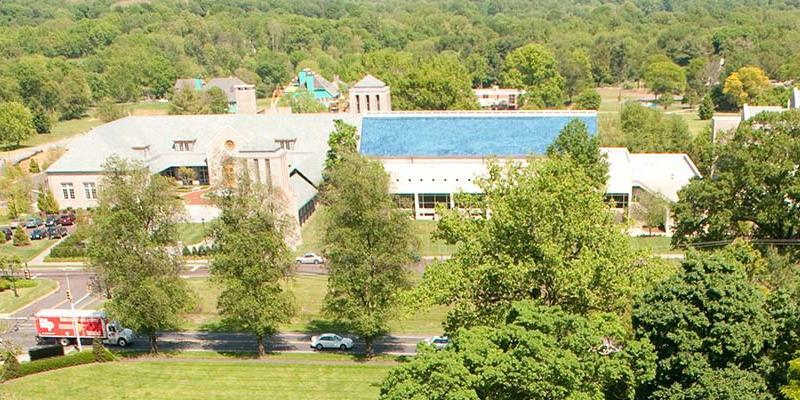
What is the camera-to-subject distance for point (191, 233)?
250ft

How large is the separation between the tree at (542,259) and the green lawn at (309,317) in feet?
49.5

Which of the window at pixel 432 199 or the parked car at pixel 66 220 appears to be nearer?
the window at pixel 432 199

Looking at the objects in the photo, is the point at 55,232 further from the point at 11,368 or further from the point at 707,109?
the point at 707,109

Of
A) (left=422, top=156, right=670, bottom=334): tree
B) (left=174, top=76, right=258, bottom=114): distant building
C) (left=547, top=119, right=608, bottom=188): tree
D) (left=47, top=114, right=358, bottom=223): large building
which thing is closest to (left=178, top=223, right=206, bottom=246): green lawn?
(left=47, top=114, right=358, bottom=223): large building

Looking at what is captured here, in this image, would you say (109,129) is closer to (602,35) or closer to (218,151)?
(218,151)

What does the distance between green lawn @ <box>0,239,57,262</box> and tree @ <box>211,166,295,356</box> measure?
35.7 meters

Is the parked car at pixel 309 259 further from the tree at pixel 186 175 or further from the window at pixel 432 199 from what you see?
the tree at pixel 186 175

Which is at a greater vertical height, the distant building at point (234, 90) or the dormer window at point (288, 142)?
the distant building at point (234, 90)

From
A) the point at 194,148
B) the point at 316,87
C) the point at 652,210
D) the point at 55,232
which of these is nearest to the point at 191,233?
the point at 55,232

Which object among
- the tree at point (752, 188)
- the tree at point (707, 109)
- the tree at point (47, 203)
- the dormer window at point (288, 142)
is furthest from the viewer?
the tree at point (707, 109)

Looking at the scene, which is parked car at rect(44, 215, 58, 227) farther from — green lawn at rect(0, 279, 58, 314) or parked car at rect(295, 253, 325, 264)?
parked car at rect(295, 253, 325, 264)

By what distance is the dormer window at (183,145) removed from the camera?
93.9 m

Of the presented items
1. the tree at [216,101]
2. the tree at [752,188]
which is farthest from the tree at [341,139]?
the tree at [216,101]

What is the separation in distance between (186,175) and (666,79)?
114 meters
